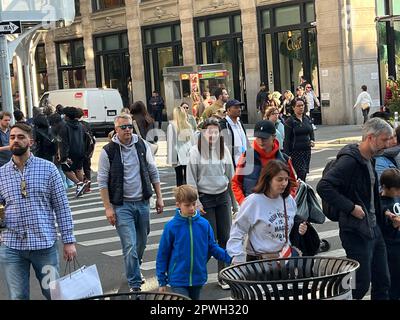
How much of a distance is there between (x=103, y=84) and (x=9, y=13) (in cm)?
2660

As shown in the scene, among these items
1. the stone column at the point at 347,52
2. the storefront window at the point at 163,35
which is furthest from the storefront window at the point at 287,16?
the storefront window at the point at 163,35

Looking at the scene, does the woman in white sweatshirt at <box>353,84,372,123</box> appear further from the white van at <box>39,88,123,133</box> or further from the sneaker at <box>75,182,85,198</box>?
the sneaker at <box>75,182,85,198</box>

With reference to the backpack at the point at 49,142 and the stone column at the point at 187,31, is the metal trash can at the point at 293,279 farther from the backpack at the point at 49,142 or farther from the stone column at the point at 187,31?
the stone column at the point at 187,31

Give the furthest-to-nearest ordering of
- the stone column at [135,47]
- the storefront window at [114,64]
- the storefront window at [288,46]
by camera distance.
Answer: the storefront window at [114,64] < the stone column at [135,47] < the storefront window at [288,46]

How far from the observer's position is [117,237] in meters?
11.6

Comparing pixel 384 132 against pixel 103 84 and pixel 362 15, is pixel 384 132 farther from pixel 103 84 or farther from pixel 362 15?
pixel 103 84

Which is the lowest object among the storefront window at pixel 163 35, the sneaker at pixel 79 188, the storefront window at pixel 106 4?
the sneaker at pixel 79 188

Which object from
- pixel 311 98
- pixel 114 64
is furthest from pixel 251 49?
pixel 114 64

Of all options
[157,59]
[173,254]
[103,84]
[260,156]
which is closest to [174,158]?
[260,156]

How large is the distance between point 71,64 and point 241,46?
14010mm

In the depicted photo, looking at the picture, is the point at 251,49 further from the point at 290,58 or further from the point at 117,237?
the point at 117,237

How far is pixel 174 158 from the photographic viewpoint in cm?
1327

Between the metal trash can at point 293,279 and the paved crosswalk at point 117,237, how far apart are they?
11.7 ft

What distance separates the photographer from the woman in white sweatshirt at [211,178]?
8297 mm
